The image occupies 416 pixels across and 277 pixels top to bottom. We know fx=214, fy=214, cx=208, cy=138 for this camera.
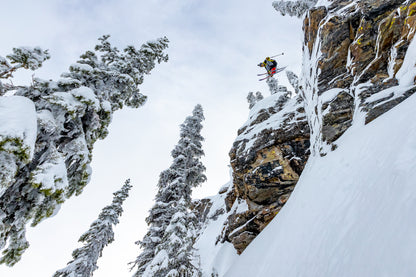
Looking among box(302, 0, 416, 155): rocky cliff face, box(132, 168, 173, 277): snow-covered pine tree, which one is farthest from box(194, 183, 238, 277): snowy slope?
box(302, 0, 416, 155): rocky cliff face

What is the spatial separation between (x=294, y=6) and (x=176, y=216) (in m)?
24.9

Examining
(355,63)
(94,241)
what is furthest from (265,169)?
(94,241)

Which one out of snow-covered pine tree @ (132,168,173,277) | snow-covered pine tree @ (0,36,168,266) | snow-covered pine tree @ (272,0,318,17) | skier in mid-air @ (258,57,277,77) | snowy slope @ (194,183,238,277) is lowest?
snowy slope @ (194,183,238,277)

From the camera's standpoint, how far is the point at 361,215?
4.36 meters

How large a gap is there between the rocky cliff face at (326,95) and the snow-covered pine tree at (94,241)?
7981mm

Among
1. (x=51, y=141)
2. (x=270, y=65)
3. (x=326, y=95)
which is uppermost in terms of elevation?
(x=270, y=65)

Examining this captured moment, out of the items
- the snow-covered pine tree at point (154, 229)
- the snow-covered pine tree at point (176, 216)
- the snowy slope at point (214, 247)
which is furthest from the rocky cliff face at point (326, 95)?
the snow-covered pine tree at point (154, 229)

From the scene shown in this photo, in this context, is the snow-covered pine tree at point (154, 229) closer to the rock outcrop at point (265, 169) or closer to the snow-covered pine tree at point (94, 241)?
the snow-covered pine tree at point (94, 241)

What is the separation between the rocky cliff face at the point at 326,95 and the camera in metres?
8.84

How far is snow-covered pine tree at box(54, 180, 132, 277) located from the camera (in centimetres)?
1209

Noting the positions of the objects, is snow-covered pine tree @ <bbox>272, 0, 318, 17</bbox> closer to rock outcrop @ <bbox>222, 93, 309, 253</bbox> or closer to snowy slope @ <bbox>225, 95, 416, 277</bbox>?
rock outcrop @ <bbox>222, 93, 309, 253</bbox>

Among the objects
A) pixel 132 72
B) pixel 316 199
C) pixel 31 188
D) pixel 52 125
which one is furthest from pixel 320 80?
pixel 31 188

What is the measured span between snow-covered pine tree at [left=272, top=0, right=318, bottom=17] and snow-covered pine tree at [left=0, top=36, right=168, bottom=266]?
21.9 metres

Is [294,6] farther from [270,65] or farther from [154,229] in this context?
[154,229]
